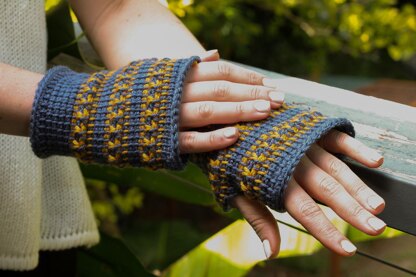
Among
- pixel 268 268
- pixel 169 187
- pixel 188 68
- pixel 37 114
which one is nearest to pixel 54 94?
pixel 37 114

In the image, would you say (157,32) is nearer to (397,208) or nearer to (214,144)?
(214,144)

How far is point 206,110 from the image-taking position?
2.41 feet

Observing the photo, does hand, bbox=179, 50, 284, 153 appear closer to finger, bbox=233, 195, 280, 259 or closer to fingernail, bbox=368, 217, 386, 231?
finger, bbox=233, 195, 280, 259

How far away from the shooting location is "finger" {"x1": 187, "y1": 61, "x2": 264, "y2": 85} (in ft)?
2.56

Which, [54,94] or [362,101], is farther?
[362,101]

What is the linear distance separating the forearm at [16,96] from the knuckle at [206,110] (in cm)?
21

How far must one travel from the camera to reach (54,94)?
734mm

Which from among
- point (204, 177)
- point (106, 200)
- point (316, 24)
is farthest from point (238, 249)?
point (316, 24)

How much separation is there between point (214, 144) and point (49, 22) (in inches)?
22.8

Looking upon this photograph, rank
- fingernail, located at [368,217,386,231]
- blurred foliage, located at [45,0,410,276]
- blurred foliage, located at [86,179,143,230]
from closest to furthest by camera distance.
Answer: fingernail, located at [368,217,386,231] → blurred foliage, located at [45,0,410,276] → blurred foliage, located at [86,179,143,230]

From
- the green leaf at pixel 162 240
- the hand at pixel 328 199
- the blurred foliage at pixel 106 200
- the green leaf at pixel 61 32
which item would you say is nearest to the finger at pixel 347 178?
the hand at pixel 328 199

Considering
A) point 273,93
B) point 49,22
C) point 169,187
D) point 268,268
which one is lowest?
point 268,268

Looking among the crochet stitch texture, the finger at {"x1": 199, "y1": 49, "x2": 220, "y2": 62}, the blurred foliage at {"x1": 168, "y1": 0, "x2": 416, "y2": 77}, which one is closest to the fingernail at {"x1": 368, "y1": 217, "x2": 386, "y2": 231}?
the crochet stitch texture

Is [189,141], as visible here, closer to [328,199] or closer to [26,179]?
[328,199]
